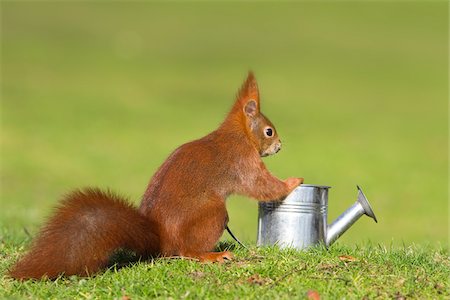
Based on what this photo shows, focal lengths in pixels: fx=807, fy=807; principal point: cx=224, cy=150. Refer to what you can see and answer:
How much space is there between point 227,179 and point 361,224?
37.0 feet

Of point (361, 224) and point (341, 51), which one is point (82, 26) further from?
point (361, 224)

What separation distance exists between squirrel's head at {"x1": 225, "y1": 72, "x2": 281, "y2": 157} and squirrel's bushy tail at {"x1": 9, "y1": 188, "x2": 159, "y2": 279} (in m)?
1.38

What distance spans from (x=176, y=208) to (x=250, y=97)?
1.32 meters

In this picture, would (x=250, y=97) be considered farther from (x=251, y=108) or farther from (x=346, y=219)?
(x=346, y=219)

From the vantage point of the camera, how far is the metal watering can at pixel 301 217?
21.6 ft

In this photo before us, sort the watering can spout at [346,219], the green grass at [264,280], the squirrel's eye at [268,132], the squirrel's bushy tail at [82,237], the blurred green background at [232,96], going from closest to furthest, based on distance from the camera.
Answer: the green grass at [264,280]
the squirrel's bushy tail at [82,237]
the watering can spout at [346,219]
the squirrel's eye at [268,132]
the blurred green background at [232,96]

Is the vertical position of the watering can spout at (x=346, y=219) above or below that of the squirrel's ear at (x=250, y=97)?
below

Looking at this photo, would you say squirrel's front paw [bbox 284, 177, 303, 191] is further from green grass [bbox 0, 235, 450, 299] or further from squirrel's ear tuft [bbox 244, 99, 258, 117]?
squirrel's ear tuft [bbox 244, 99, 258, 117]

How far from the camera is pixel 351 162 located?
64.8 feet

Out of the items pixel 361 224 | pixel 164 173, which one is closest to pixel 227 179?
pixel 164 173

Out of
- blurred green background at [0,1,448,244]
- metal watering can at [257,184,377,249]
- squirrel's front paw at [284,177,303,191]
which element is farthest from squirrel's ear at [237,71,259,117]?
blurred green background at [0,1,448,244]

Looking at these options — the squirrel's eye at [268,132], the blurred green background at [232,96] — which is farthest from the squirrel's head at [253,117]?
the blurred green background at [232,96]

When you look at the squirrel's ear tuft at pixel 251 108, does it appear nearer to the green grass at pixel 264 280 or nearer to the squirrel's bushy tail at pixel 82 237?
the green grass at pixel 264 280

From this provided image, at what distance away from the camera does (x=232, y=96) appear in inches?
1125
